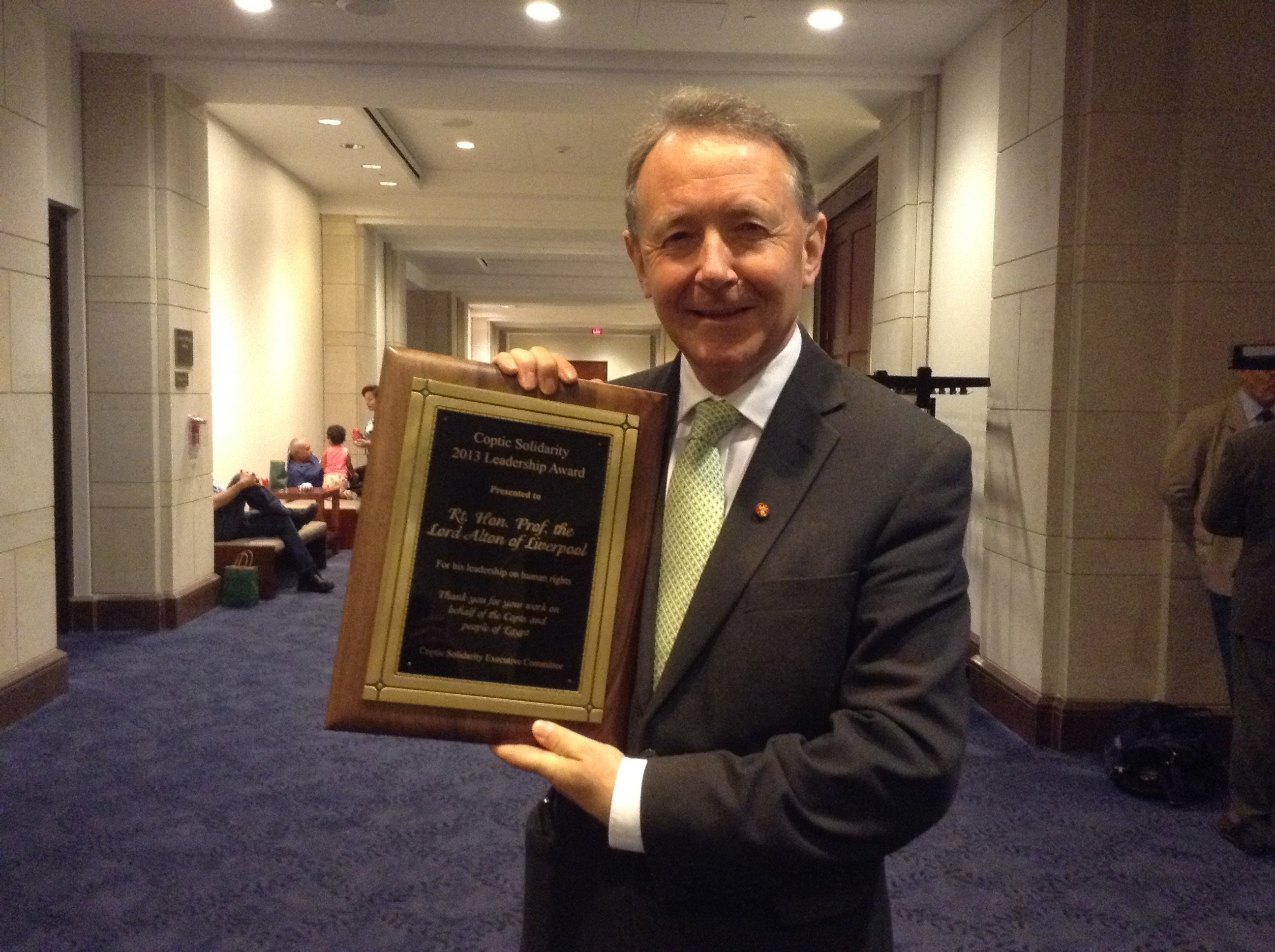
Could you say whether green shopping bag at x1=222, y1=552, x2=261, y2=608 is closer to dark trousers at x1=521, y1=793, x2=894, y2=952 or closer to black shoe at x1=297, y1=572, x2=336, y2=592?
black shoe at x1=297, y1=572, x2=336, y2=592

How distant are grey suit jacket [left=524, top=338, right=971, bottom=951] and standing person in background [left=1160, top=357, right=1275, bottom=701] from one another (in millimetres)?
2910

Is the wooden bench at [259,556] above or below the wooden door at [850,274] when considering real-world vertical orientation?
below

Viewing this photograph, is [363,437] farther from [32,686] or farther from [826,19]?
[826,19]

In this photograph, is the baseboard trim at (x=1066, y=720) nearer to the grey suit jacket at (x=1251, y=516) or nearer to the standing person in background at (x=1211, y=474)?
the standing person in background at (x=1211, y=474)

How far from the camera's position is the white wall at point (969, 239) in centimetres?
486

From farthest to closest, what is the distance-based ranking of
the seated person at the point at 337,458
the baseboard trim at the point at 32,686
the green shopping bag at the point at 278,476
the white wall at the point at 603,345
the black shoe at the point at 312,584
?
1. the white wall at the point at 603,345
2. the seated person at the point at 337,458
3. the green shopping bag at the point at 278,476
4. the black shoe at the point at 312,584
5. the baseboard trim at the point at 32,686

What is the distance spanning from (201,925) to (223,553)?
4.44 metres

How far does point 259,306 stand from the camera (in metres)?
8.11

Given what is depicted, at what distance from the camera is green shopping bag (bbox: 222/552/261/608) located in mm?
6445

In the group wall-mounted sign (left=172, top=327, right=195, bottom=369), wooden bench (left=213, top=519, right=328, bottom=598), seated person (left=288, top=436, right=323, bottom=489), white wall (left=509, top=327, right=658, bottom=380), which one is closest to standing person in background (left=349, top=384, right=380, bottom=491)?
seated person (left=288, top=436, right=323, bottom=489)

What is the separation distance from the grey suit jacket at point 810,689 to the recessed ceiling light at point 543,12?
4.27 m

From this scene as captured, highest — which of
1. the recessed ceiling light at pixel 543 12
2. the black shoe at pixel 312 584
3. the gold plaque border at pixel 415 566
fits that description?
the recessed ceiling light at pixel 543 12

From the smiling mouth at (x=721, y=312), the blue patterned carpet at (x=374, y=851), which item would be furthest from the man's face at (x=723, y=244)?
the blue patterned carpet at (x=374, y=851)

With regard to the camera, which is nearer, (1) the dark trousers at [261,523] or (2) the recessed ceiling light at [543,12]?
(2) the recessed ceiling light at [543,12]
